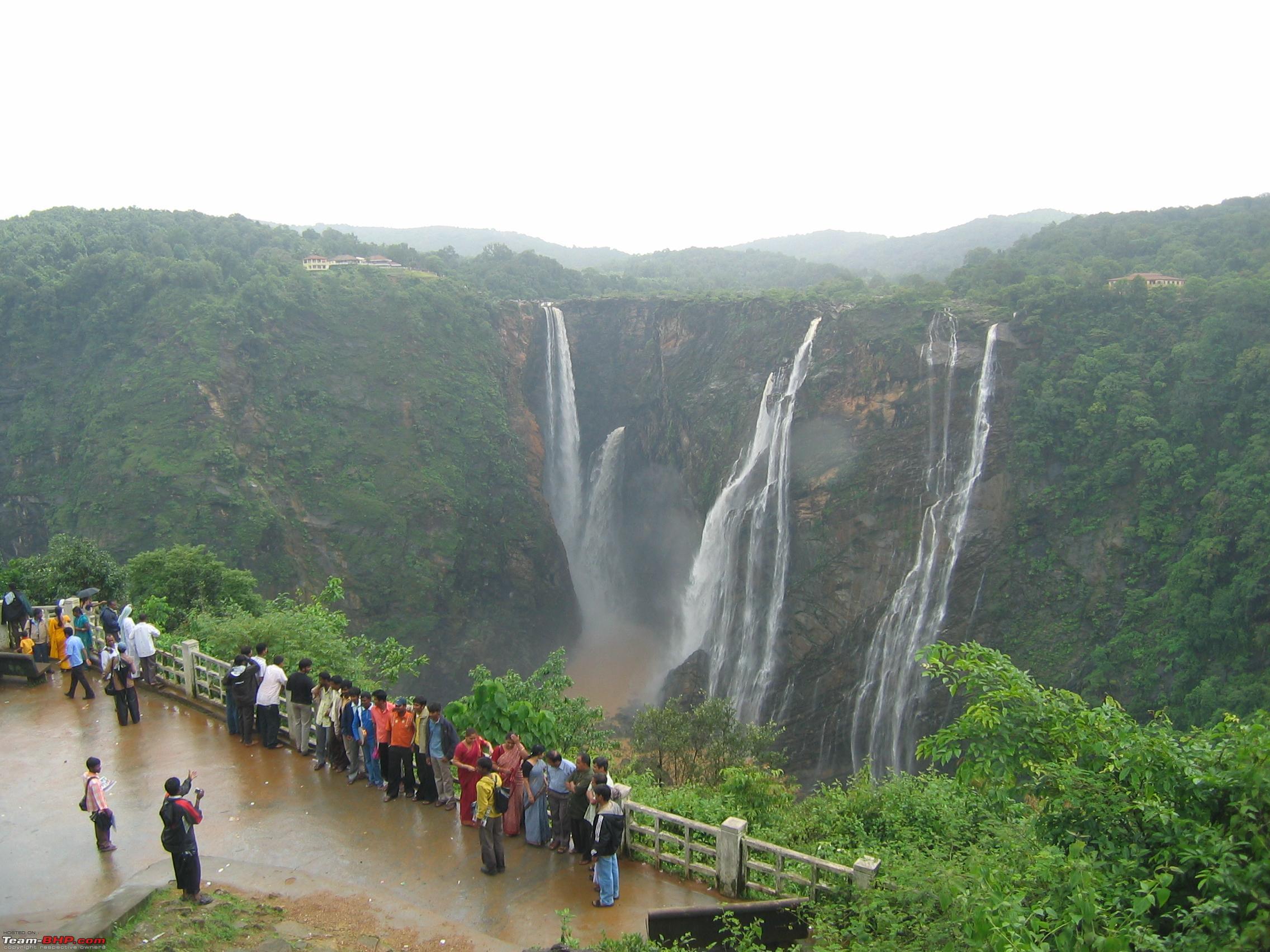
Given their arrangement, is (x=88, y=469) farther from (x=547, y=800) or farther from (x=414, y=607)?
(x=547, y=800)

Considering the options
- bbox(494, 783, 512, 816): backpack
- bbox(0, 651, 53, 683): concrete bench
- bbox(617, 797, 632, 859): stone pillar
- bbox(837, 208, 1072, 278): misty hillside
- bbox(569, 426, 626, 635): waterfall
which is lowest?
bbox(569, 426, 626, 635): waterfall

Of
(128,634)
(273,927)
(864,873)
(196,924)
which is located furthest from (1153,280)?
(196,924)

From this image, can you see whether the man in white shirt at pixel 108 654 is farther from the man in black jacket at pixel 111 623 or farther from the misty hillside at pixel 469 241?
the misty hillside at pixel 469 241

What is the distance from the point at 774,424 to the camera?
2970 centimetres

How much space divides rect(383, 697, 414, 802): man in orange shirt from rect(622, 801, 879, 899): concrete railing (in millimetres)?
2338

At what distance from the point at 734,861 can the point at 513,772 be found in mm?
2065

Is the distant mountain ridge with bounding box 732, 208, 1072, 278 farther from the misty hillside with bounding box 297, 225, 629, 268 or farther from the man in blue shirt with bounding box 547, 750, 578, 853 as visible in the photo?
the man in blue shirt with bounding box 547, 750, 578, 853

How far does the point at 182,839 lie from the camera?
625 cm

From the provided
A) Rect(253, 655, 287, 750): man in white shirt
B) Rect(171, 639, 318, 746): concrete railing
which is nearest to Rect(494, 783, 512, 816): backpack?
Rect(253, 655, 287, 750): man in white shirt

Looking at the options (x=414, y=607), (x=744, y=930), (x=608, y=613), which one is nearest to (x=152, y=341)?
(x=414, y=607)

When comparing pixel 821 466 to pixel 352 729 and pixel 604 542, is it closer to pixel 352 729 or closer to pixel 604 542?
pixel 604 542

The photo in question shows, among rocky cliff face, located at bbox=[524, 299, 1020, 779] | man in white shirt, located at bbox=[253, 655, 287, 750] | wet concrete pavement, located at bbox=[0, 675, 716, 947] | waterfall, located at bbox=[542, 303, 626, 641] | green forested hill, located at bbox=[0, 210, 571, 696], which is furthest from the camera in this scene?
waterfall, located at bbox=[542, 303, 626, 641]

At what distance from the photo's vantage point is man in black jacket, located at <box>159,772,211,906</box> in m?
6.17

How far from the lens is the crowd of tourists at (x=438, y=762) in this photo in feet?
21.8
